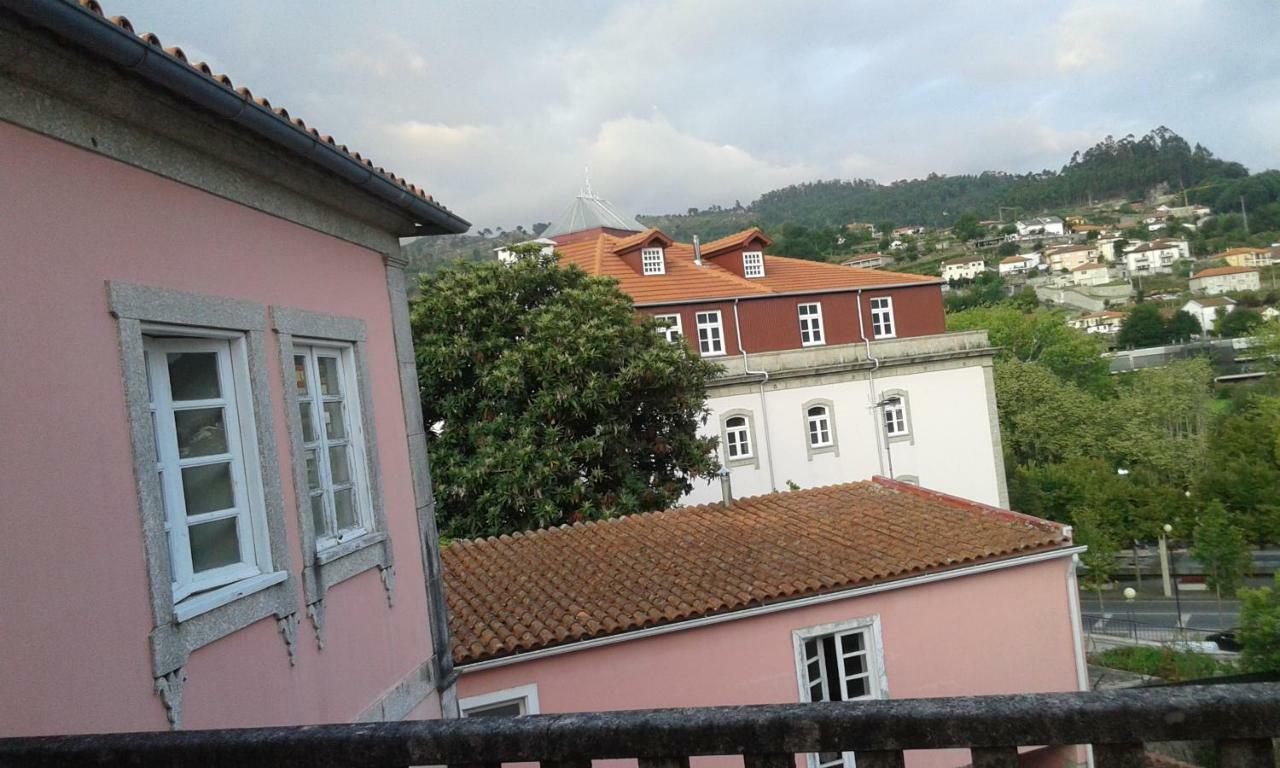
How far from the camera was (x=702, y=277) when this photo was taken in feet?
108

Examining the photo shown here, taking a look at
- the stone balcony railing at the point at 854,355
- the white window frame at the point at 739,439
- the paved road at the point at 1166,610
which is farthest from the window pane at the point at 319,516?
the paved road at the point at 1166,610

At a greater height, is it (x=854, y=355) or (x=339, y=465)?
(x=854, y=355)

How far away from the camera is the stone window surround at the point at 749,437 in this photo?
29.3 meters

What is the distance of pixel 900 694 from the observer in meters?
11.4

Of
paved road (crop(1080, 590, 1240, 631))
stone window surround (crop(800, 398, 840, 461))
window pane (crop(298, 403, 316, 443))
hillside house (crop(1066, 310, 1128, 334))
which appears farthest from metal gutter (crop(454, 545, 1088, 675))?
hillside house (crop(1066, 310, 1128, 334))

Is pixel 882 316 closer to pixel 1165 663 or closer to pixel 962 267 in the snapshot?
pixel 1165 663

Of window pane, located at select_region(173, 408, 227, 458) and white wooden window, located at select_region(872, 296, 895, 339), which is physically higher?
white wooden window, located at select_region(872, 296, 895, 339)

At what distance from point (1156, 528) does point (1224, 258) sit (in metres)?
115

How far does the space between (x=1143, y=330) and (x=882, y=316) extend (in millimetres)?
69356

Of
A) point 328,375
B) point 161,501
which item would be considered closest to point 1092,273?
point 328,375

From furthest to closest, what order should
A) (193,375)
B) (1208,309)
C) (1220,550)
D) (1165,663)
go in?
(1208,309) < (1220,550) < (1165,663) < (193,375)

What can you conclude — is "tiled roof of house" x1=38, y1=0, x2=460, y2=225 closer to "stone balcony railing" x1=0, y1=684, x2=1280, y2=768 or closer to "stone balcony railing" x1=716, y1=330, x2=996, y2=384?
"stone balcony railing" x1=0, y1=684, x2=1280, y2=768

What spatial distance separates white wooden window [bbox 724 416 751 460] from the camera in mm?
29422

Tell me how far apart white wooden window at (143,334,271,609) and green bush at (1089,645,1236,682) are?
21.4m
